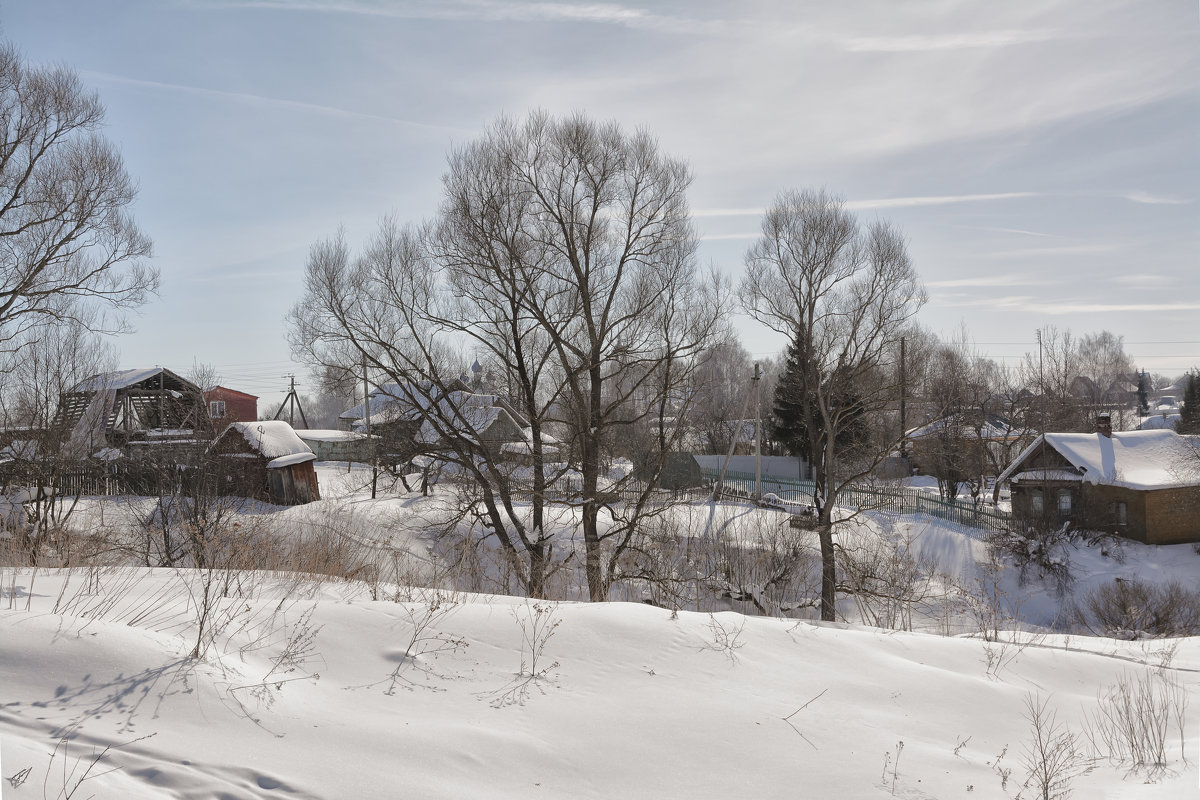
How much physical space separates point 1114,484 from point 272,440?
3212cm

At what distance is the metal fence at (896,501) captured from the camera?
3059 centimetres

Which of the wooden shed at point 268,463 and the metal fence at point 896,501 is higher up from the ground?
the wooden shed at point 268,463

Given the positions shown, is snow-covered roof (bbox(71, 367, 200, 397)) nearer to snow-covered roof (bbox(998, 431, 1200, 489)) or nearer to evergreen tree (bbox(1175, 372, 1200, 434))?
snow-covered roof (bbox(998, 431, 1200, 489))

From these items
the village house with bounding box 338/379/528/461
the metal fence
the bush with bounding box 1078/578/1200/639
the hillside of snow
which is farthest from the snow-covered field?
the metal fence

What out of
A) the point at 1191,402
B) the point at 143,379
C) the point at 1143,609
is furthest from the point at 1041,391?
the point at 143,379

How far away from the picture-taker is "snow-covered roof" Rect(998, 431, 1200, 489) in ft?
89.3

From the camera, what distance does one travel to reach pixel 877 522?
96.3 feet

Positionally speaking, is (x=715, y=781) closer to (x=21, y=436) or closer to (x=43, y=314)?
(x=43, y=314)

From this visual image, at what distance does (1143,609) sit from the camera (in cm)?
1916

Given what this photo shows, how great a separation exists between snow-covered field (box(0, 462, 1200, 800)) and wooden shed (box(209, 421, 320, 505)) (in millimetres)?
21133

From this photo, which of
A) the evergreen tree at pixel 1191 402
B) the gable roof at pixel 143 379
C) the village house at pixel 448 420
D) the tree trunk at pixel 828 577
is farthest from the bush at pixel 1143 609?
the gable roof at pixel 143 379

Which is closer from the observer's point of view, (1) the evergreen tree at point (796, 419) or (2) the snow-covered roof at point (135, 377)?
(2) the snow-covered roof at point (135, 377)

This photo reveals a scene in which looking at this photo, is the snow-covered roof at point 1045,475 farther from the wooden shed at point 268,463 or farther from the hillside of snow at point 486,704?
the wooden shed at point 268,463

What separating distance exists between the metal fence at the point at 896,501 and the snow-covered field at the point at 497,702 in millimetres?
22731
